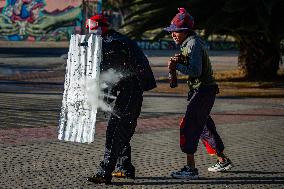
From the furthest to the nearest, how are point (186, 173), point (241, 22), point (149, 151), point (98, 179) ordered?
point (241, 22)
point (149, 151)
point (186, 173)
point (98, 179)

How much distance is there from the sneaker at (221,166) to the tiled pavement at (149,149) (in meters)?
0.11

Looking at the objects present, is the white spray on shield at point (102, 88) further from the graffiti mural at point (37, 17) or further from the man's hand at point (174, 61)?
the graffiti mural at point (37, 17)

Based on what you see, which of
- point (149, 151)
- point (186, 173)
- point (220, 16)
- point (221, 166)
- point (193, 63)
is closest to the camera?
point (193, 63)

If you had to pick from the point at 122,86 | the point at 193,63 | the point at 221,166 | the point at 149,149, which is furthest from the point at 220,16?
the point at 122,86

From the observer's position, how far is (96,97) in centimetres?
741

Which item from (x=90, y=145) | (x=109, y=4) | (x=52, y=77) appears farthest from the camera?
(x=109, y=4)

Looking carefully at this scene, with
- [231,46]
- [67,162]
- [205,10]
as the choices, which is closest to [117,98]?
[67,162]

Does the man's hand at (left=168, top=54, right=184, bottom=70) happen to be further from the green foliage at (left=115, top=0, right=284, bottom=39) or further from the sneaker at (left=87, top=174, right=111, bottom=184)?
the green foliage at (left=115, top=0, right=284, bottom=39)

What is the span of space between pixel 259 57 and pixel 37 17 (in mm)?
39033

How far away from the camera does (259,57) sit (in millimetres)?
22469

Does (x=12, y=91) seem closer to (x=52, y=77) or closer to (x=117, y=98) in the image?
(x=52, y=77)

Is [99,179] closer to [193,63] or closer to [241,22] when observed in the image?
[193,63]

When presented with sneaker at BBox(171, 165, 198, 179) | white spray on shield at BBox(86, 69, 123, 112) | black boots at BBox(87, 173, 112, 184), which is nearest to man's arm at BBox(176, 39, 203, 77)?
white spray on shield at BBox(86, 69, 123, 112)

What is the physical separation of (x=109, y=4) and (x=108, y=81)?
6552 centimetres
